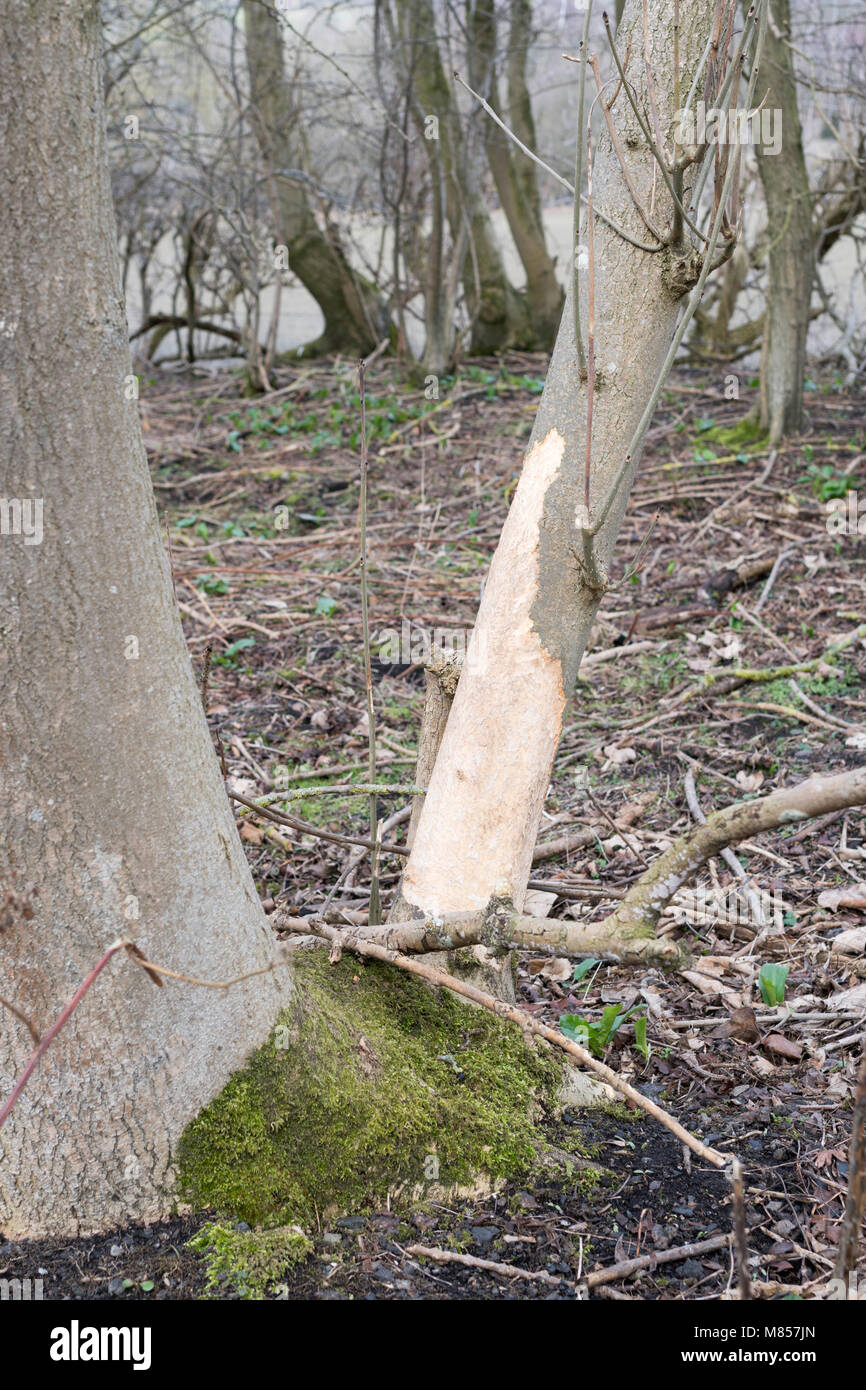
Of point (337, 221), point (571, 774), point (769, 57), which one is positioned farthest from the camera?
point (337, 221)

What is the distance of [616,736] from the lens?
14.2 ft

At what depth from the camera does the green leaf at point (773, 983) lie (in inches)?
103

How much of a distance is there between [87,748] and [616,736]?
2.99m

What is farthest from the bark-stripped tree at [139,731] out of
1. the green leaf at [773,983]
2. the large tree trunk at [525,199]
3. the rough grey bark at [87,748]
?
Answer: the large tree trunk at [525,199]

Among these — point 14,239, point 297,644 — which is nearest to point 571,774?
point 297,644

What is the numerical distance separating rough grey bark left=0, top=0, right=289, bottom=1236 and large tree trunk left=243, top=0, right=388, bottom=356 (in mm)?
9263

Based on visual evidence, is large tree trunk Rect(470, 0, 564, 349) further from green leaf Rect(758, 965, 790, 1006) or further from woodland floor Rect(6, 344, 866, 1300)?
green leaf Rect(758, 965, 790, 1006)

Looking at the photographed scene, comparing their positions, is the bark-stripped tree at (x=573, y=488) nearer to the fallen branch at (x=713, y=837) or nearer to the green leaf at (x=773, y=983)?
the fallen branch at (x=713, y=837)

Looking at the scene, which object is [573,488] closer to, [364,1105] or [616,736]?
[364,1105]

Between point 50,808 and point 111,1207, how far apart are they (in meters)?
0.72

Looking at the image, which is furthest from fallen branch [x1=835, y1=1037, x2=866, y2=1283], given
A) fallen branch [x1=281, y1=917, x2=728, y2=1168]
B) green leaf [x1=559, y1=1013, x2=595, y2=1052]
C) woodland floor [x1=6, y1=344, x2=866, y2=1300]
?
green leaf [x1=559, y1=1013, x2=595, y2=1052]

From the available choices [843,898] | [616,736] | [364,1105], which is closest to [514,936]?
[364,1105]
